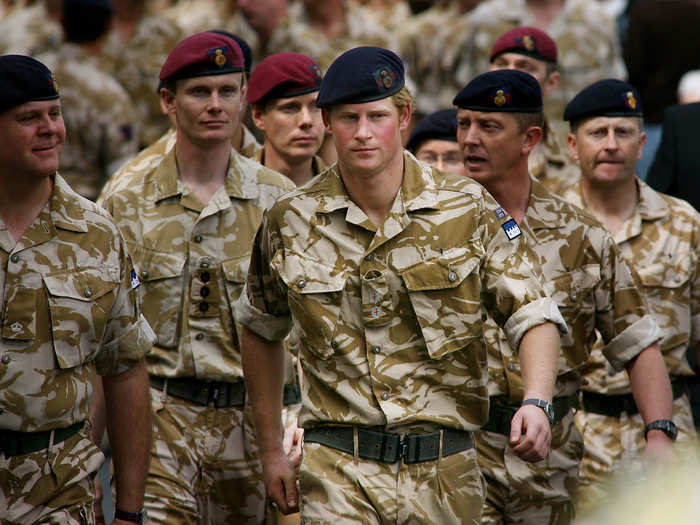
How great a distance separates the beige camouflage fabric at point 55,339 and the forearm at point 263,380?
0.58 meters

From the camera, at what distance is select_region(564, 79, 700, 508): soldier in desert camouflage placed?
22.2 feet

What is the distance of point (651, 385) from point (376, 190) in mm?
1644

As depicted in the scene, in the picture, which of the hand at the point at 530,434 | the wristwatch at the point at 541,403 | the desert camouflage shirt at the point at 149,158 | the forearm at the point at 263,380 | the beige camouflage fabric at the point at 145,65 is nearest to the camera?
the hand at the point at 530,434

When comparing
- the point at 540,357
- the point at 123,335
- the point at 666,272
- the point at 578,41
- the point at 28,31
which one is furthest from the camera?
the point at 28,31

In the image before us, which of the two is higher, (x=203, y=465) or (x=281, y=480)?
(x=281, y=480)

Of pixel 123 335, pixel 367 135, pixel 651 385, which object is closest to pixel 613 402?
pixel 651 385

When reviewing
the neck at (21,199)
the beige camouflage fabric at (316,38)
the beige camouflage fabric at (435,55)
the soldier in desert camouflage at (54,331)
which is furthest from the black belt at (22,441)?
the beige camouflage fabric at (435,55)

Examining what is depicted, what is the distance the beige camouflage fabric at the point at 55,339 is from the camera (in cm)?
470

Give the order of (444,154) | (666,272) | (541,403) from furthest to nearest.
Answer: (444,154) < (666,272) < (541,403)

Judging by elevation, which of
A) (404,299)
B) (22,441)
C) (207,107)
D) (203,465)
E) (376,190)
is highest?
(207,107)

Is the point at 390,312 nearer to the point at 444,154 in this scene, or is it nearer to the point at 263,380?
the point at 263,380

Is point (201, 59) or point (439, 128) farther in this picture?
point (439, 128)

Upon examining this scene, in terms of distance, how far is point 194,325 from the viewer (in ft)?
20.2

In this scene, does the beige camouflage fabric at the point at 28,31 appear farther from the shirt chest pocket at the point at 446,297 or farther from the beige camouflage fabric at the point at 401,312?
the shirt chest pocket at the point at 446,297
